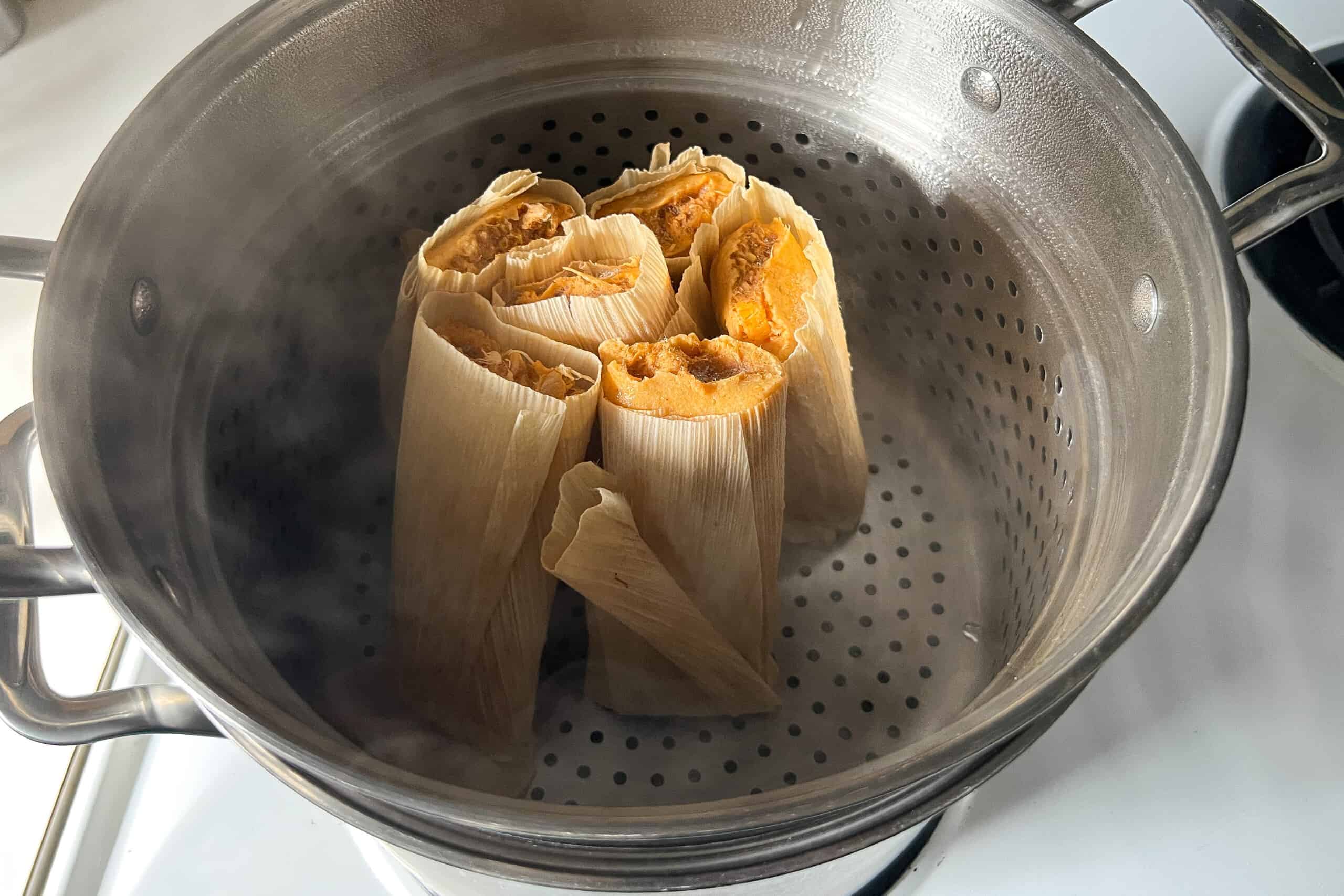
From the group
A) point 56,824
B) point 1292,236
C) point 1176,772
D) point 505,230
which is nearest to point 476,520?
point 505,230

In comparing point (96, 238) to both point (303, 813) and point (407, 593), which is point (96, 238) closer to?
point (407, 593)

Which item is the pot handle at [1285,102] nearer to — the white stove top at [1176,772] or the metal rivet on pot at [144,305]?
the white stove top at [1176,772]

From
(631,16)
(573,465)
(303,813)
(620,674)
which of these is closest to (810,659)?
(620,674)

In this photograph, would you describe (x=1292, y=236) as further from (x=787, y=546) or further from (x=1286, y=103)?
(x=787, y=546)

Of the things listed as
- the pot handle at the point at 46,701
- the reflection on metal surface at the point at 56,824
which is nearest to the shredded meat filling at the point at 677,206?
the pot handle at the point at 46,701

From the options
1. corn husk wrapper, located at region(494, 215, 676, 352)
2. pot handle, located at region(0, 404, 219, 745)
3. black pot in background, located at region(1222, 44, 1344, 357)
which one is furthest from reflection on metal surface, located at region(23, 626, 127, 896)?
black pot in background, located at region(1222, 44, 1344, 357)

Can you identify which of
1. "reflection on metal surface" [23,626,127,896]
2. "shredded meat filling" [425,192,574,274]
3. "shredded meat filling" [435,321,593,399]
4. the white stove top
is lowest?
"reflection on metal surface" [23,626,127,896]

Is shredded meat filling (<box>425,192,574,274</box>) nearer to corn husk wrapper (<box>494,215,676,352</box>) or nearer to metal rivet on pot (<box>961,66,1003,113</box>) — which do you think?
corn husk wrapper (<box>494,215,676,352</box>)
